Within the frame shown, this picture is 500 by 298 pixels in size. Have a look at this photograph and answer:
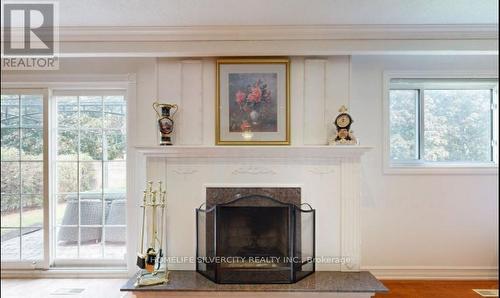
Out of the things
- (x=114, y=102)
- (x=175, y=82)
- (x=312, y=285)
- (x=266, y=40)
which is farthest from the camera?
(x=114, y=102)

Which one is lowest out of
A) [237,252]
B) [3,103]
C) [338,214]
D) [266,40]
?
[237,252]

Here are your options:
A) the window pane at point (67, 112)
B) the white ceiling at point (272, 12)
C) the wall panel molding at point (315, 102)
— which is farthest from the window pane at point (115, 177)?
the wall panel molding at point (315, 102)

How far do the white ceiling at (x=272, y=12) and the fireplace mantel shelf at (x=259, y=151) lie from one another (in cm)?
105

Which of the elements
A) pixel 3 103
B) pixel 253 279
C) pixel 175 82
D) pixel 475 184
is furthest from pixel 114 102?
pixel 475 184

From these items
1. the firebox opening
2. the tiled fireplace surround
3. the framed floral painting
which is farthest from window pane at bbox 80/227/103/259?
the framed floral painting

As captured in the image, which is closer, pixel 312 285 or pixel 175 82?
pixel 312 285

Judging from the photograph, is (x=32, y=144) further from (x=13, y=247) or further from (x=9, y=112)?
(x=13, y=247)

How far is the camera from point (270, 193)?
9.98ft

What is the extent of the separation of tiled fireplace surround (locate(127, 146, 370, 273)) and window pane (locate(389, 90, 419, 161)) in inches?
25.9

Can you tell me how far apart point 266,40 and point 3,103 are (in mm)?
2614

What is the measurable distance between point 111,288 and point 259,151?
184 cm

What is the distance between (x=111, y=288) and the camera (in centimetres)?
304

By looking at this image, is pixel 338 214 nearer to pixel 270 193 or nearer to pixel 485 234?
pixel 270 193

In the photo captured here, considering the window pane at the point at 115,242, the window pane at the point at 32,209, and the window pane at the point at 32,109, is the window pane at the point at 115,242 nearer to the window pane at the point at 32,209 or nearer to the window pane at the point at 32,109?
the window pane at the point at 32,209
